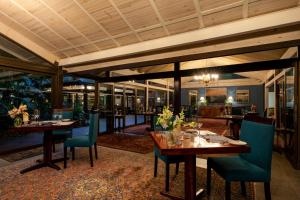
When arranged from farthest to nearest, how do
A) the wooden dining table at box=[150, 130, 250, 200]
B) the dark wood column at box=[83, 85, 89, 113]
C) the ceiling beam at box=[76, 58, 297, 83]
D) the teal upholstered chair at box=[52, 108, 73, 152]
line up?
the dark wood column at box=[83, 85, 89, 113]
the teal upholstered chair at box=[52, 108, 73, 152]
the ceiling beam at box=[76, 58, 297, 83]
the wooden dining table at box=[150, 130, 250, 200]

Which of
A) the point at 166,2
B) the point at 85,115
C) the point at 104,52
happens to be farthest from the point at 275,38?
the point at 85,115

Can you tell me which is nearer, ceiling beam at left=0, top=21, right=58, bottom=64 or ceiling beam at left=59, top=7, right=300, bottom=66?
ceiling beam at left=59, top=7, right=300, bottom=66

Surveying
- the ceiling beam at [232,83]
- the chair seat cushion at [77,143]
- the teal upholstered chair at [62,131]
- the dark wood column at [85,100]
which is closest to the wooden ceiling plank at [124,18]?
the chair seat cushion at [77,143]

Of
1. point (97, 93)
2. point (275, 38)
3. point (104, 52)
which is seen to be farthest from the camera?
point (97, 93)

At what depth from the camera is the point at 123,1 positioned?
3.01 metres

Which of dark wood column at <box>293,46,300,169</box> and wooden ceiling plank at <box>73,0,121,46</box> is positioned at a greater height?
wooden ceiling plank at <box>73,0,121,46</box>

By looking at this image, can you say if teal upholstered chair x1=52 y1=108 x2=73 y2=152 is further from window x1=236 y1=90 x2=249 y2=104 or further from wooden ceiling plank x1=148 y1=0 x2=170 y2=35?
window x1=236 y1=90 x2=249 y2=104

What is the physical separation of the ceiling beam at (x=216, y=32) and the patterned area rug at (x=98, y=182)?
239 centimetres

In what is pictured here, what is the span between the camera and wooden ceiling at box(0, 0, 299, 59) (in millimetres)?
2863

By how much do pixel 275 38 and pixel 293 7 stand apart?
67 cm

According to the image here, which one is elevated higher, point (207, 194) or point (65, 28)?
point (65, 28)

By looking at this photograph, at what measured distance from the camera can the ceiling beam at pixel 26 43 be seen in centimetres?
394

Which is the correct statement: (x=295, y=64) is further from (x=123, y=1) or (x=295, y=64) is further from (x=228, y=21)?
(x=123, y=1)

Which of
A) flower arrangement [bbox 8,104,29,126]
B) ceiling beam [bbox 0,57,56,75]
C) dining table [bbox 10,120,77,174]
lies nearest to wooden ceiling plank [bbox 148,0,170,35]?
dining table [bbox 10,120,77,174]
